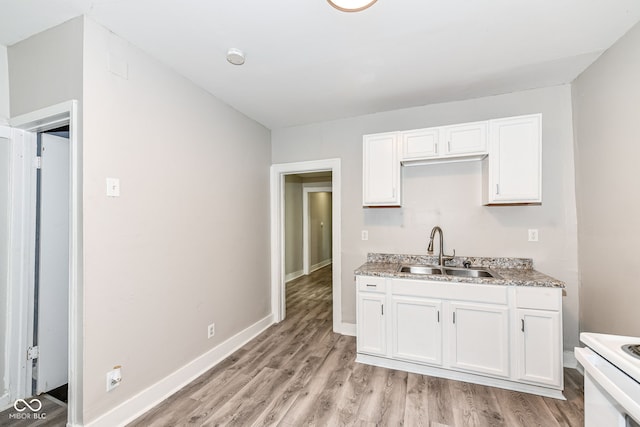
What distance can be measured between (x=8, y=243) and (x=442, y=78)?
12.0 ft

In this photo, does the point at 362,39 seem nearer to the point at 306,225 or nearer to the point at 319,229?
the point at 306,225

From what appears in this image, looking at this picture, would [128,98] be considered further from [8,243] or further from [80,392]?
[80,392]

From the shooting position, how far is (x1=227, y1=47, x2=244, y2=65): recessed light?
196cm

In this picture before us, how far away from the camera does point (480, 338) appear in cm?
221

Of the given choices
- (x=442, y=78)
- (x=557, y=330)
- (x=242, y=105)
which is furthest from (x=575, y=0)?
(x=242, y=105)

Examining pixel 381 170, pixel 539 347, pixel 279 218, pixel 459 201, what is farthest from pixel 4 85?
pixel 539 347

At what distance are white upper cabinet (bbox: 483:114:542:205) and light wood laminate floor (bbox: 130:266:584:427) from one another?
1604 millimetres

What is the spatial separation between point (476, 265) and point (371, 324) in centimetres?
125

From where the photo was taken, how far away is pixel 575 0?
1.53m

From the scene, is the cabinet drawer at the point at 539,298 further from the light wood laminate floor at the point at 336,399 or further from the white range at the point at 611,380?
the white range at the point at 611,380

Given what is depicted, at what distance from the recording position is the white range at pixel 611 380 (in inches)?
30.4

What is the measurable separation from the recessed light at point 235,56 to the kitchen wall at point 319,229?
4.93 meters

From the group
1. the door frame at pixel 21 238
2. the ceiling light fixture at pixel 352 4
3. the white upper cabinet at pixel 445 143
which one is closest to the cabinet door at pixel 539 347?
the white upper cabinet at pixel 445 143

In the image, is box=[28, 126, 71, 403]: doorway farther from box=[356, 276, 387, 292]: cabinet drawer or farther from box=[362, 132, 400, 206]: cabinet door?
box=[362, 132, 400, 206]: cabinet door
